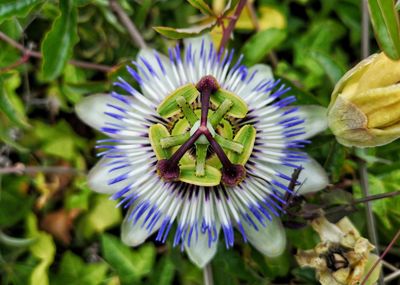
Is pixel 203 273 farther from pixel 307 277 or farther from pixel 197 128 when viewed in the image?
pixel 197 128

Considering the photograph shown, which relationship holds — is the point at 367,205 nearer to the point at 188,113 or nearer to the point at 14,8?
the point at 188,113

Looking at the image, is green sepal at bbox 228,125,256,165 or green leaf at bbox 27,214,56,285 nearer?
green sepal at bbox 228,125,256,165

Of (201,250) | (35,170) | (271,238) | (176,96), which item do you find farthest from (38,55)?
(271,238)

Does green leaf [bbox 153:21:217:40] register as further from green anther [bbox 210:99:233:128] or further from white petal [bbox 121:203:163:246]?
white petal [bbox 121:203:163:246]

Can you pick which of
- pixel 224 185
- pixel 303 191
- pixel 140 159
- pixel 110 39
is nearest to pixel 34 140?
pixel 110 39

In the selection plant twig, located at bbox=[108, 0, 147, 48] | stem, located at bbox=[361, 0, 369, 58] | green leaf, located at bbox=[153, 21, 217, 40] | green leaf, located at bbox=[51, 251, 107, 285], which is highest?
stem, located at bbox=[361, 0, 369, 58]

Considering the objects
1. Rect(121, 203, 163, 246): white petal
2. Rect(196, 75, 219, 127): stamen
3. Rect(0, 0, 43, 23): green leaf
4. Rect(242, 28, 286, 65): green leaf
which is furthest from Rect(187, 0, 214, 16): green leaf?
Rect(121, 203, 163, 246): white petal
